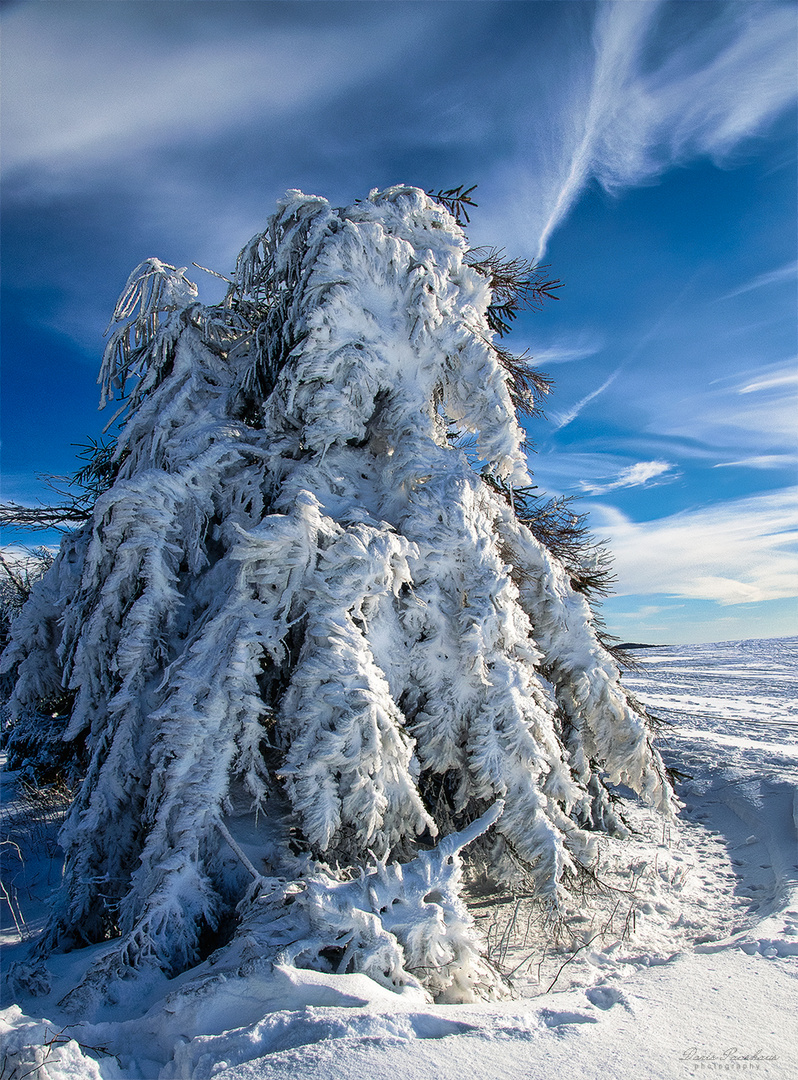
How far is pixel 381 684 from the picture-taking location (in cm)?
351

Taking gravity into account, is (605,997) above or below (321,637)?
below

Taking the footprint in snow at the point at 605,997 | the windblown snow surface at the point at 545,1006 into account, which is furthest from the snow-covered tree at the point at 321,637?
the footprint in snow at the point at 605,997

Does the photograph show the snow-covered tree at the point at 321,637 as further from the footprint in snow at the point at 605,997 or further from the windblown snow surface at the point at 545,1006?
the footprint in snow at the point at 605,997

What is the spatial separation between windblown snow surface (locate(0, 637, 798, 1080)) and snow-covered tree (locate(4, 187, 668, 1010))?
Answer: 322mm

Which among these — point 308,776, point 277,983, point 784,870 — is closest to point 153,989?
point 277,983

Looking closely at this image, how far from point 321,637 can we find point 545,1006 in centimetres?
201

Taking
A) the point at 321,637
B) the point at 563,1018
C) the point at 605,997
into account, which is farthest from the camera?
the point at 321,637

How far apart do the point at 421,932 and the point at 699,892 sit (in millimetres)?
2990

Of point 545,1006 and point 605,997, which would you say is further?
point 605,997

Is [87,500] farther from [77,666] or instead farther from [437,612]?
[437,612]

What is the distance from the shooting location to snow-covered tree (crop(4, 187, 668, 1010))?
3.21 meters

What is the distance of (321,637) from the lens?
3.50 meters

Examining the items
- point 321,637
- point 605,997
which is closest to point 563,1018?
point 605,997

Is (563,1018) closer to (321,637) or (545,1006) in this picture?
(545,1006)
